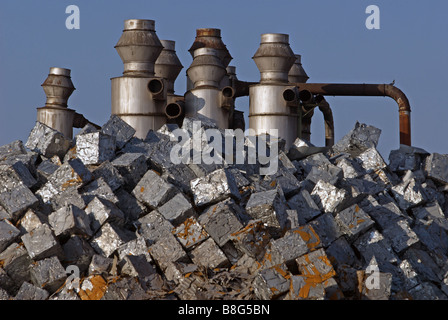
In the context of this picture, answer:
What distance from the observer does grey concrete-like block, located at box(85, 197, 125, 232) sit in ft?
36.4

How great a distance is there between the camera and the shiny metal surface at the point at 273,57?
1808 centimetres

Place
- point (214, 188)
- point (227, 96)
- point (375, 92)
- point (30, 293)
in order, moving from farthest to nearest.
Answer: point (375, 92)
point (227, 96)
point (214, 188)
point (30, 293)

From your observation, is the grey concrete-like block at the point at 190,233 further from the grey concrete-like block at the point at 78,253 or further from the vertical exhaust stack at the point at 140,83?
the vertical exhaust stack at the point at 140,83

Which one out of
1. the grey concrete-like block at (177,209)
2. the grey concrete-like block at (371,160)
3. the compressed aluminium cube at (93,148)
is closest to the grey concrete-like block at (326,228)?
the grey concrete-like block at (177,209)

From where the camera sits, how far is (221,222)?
11.1 metres

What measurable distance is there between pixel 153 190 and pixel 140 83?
639 centimetres

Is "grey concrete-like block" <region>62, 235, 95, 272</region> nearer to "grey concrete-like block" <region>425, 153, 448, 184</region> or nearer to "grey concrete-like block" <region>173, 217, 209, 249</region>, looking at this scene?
"grey concrete-like block" <region>173, 217, 209, 249</region>

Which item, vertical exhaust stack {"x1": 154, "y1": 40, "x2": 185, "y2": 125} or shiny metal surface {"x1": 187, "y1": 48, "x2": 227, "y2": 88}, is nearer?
shiny metal surface {"x1": 187, "y1": 48, "x2": 227, "y2": 88}

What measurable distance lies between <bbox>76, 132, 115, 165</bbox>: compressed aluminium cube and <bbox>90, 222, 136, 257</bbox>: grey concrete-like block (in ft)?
6.30

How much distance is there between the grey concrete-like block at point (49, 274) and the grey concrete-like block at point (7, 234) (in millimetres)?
797

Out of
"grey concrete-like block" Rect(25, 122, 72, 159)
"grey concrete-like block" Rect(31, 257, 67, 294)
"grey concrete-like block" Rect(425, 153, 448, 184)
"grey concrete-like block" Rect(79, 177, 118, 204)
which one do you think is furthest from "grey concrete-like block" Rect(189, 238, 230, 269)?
"grey concrete-like block" Rect(425, 153, 448, 184)

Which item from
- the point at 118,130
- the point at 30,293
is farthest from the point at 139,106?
the point at 30,293

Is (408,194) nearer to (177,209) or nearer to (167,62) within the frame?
(177,209)
